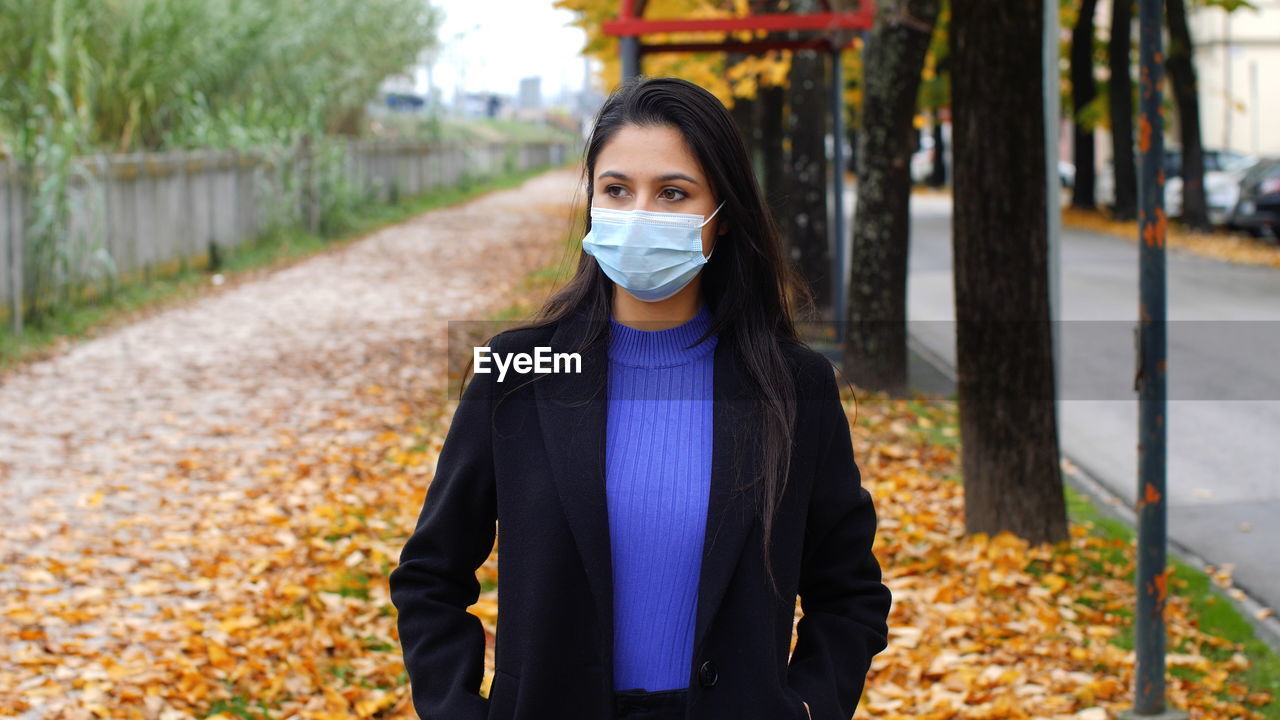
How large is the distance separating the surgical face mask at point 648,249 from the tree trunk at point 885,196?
7.61m

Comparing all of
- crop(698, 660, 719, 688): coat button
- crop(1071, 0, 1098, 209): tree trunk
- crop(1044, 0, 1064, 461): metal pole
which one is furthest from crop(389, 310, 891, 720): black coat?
crop(1071, 0, 1098, 209): tree trunk

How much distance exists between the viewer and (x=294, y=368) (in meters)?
11.6

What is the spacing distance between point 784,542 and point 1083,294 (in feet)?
49.2

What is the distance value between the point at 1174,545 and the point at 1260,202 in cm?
1845

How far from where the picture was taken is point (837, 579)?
251cm

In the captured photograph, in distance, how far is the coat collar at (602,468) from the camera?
7.50 ft

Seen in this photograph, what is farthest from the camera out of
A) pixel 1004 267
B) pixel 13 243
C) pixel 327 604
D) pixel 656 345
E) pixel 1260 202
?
pixel 1260 202

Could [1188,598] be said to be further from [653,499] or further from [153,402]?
[153,402]

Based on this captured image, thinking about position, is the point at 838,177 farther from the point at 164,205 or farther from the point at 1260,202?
the point at 1260,202

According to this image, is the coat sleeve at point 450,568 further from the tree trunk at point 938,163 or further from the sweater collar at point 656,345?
the tree trunk at point 938,163

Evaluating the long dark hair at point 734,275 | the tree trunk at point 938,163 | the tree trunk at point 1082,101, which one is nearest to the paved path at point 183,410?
the long dark hair at point 734,275

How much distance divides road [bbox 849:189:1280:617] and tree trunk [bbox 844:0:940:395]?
1305 millimetres

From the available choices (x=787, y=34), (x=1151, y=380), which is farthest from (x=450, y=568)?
(x=787, y=34)

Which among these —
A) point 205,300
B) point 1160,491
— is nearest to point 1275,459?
point 1160,491
